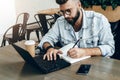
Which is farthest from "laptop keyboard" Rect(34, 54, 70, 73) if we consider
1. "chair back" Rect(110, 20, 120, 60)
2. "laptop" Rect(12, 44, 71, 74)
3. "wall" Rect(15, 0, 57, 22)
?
"wall" Rect(15, 0, 57, 22)

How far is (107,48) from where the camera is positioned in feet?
6.45

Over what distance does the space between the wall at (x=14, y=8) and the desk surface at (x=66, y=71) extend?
451 centimetres

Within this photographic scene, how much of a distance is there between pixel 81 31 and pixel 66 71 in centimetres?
Answer: 67

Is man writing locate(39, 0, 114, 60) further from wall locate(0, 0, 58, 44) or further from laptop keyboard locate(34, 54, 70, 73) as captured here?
wall locate(0, 0, 58, 44)

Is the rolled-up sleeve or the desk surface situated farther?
the rolled-up sleeve

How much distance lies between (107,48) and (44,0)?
Answer: 4938 millimetres

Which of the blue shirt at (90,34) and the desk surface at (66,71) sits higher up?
the blue shirt at (90,34)

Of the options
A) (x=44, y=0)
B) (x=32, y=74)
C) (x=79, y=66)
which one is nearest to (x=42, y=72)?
(x=32, y=74)

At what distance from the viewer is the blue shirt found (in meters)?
2.03

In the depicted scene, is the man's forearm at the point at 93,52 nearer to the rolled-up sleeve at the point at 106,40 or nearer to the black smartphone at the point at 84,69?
the rolled-up sleeve at the point at 106,40

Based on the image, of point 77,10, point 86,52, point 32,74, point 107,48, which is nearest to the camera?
point 32,74

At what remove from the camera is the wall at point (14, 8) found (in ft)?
20.4

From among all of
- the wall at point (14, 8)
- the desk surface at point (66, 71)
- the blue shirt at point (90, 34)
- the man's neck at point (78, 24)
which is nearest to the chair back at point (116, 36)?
the blue shirt at point (90, 34)

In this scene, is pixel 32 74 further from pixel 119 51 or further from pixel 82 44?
pixel 119 51
